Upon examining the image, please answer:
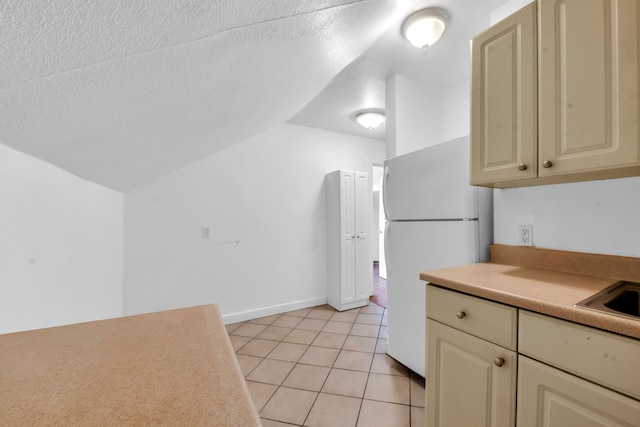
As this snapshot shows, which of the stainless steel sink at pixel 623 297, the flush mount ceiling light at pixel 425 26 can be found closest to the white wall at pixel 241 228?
the flush mount ceiling light at pixel 425 26

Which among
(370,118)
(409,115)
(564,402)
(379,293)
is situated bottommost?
(379,293)

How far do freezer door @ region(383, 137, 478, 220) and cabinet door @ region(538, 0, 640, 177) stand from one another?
462 millimetres

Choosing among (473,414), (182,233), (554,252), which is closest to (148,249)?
(182,233)

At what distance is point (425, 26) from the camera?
1617 millimetres

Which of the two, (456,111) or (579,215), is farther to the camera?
(456,111)

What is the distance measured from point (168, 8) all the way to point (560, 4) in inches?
56.2

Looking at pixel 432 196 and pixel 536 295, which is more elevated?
pixel 432 196

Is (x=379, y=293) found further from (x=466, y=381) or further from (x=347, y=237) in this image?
(x=466, y=381)

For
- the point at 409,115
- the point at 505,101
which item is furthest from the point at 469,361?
the point at 409,115

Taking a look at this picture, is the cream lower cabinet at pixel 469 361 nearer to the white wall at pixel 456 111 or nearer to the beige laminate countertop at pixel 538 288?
the beige laminate countertop at pixel 538 288

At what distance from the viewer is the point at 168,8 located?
58 centimetres

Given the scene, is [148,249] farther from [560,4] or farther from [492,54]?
[560,4]

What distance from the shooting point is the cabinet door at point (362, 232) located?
331cm

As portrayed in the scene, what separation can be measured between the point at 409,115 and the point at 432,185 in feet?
3.21
